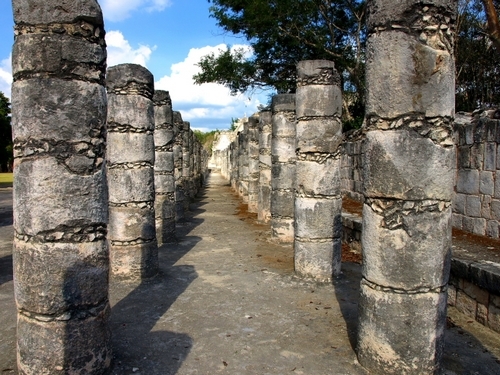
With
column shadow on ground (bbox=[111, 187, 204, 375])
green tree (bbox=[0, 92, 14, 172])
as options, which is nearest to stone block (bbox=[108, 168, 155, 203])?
column shadow on ground (bbox=[111, 187, 204, 375])

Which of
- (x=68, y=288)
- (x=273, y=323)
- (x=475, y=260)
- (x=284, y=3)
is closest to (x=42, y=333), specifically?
(x=68, y=288)

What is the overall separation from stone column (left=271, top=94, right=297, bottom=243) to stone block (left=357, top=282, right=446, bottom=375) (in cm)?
600

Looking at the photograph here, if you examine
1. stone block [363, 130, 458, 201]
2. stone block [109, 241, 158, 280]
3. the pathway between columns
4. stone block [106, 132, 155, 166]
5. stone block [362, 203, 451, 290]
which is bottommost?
the pathway between columns

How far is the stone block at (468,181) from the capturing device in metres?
7.59

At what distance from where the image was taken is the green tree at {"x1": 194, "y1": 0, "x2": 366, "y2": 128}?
17.9m

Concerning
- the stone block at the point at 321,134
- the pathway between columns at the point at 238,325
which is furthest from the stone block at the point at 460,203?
the stone block at the point at 321,134

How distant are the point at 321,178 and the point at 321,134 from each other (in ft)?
2.37

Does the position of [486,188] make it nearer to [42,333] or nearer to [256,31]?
[42,333]

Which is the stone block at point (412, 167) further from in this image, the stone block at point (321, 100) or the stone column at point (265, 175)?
the stone column at point (265, 175)

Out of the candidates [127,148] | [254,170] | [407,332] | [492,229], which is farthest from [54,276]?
[254,170]

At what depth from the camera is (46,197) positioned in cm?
361

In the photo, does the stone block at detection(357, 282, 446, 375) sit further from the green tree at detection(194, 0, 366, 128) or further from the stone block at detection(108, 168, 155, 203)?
the green tree at detection(194, 0, 366, 128)

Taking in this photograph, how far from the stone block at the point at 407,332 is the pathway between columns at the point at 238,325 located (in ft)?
1.16

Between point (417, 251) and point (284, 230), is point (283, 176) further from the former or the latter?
point (417, 251)
